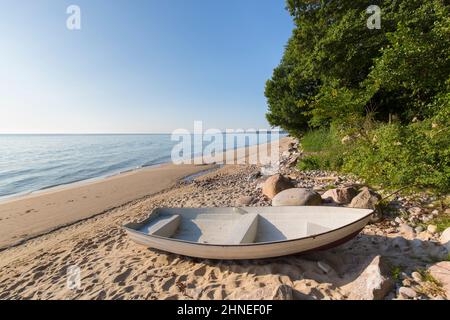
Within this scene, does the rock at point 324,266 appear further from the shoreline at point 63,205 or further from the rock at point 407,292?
the shoreline at point 63,205

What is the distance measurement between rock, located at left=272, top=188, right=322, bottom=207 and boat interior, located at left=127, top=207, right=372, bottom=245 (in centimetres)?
150

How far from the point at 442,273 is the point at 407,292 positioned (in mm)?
661

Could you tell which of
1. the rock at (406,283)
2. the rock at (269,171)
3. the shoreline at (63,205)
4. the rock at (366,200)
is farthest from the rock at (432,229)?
the shoreline at (63,205)

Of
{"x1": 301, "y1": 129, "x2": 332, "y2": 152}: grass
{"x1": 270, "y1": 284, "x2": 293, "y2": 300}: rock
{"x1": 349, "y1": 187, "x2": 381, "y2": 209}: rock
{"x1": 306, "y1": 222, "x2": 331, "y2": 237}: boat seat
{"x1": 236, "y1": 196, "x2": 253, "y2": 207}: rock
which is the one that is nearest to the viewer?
{"x1": 270, "y1": 284, "x2": 293, "y2": 300}: rock

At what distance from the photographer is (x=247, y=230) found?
4031mm

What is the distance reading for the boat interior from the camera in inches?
153

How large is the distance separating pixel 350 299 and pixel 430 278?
115cm

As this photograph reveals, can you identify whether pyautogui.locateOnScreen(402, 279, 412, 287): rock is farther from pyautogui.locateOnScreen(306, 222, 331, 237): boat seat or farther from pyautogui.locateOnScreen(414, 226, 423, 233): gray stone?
pyautogui.locateOnScreen(414, 226, 423, 233): gray stone

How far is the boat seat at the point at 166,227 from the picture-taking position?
4.46 metres

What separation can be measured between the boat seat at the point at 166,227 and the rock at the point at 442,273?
453cm

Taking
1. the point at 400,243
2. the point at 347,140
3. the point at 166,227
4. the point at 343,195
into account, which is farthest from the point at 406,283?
the point at 347,140

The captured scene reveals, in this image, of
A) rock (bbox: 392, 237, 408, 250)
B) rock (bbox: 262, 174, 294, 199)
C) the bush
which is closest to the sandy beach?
rock (bbox: 392, 237, 408, 250)
